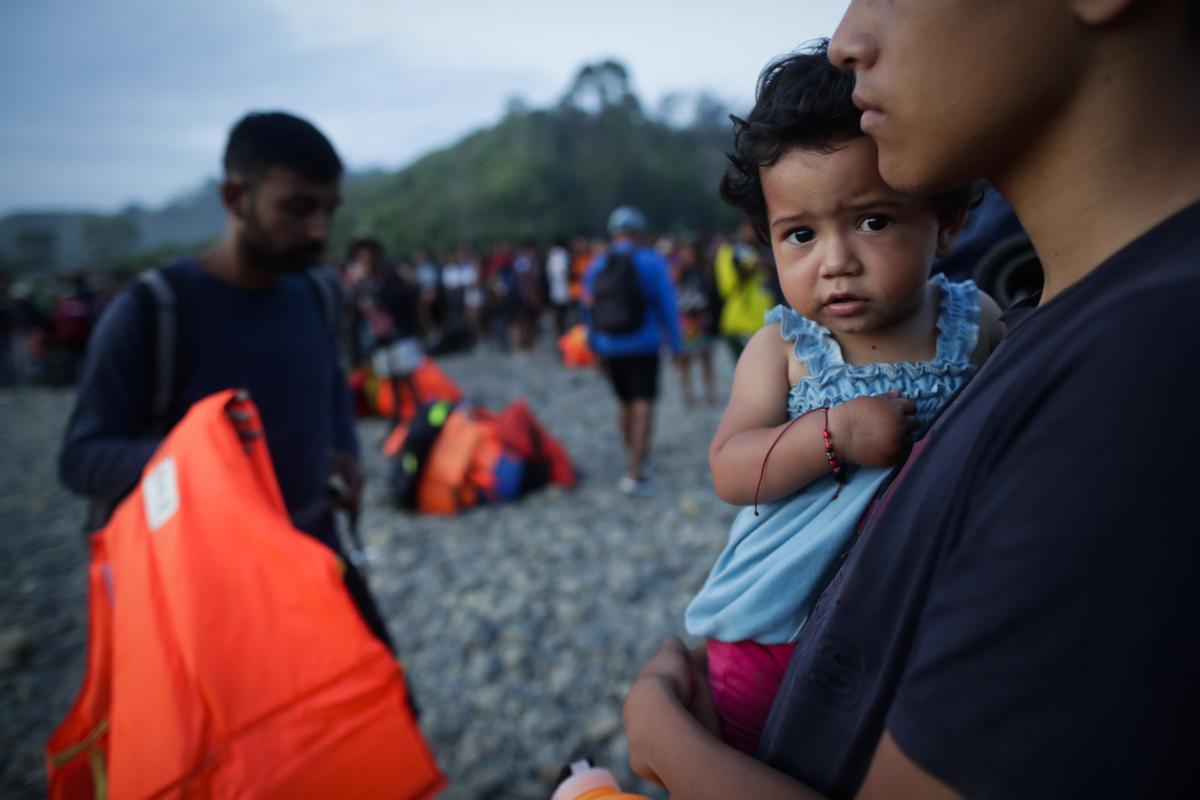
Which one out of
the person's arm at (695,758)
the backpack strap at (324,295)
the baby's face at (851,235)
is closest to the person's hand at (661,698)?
the person's arm at (695,758)

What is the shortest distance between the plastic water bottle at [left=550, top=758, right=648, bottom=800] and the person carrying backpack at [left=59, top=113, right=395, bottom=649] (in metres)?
1.38

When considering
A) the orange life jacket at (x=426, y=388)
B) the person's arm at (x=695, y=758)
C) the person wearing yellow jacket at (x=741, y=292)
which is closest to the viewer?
the person's arm at (x=695, y=758)

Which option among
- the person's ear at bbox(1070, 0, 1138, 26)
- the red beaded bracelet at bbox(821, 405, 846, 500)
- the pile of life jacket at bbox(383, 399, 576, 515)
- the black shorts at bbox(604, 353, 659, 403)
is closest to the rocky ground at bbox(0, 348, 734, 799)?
the pile of life jacket at bbox(383, 399, 576, 515)

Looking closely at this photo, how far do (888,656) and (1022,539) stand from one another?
0.23 m

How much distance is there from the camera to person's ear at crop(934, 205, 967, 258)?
1.08 meters

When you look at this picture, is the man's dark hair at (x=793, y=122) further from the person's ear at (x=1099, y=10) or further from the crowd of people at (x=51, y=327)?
the crowd of people at (x=51, y=327)

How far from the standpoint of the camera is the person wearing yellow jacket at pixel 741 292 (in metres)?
6.96

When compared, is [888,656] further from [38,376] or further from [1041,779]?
[38,376]

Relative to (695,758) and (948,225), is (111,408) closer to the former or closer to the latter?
(695,758)

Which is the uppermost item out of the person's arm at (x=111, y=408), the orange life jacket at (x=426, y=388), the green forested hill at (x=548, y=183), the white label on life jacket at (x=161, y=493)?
the green forested hill at (x=548, y=183)

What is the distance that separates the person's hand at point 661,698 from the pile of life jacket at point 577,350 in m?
10.9

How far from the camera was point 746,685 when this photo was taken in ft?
3.51

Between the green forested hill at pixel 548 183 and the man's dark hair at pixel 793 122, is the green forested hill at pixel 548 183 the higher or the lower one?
the higher one

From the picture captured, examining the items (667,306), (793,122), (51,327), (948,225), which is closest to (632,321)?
(667,306)
